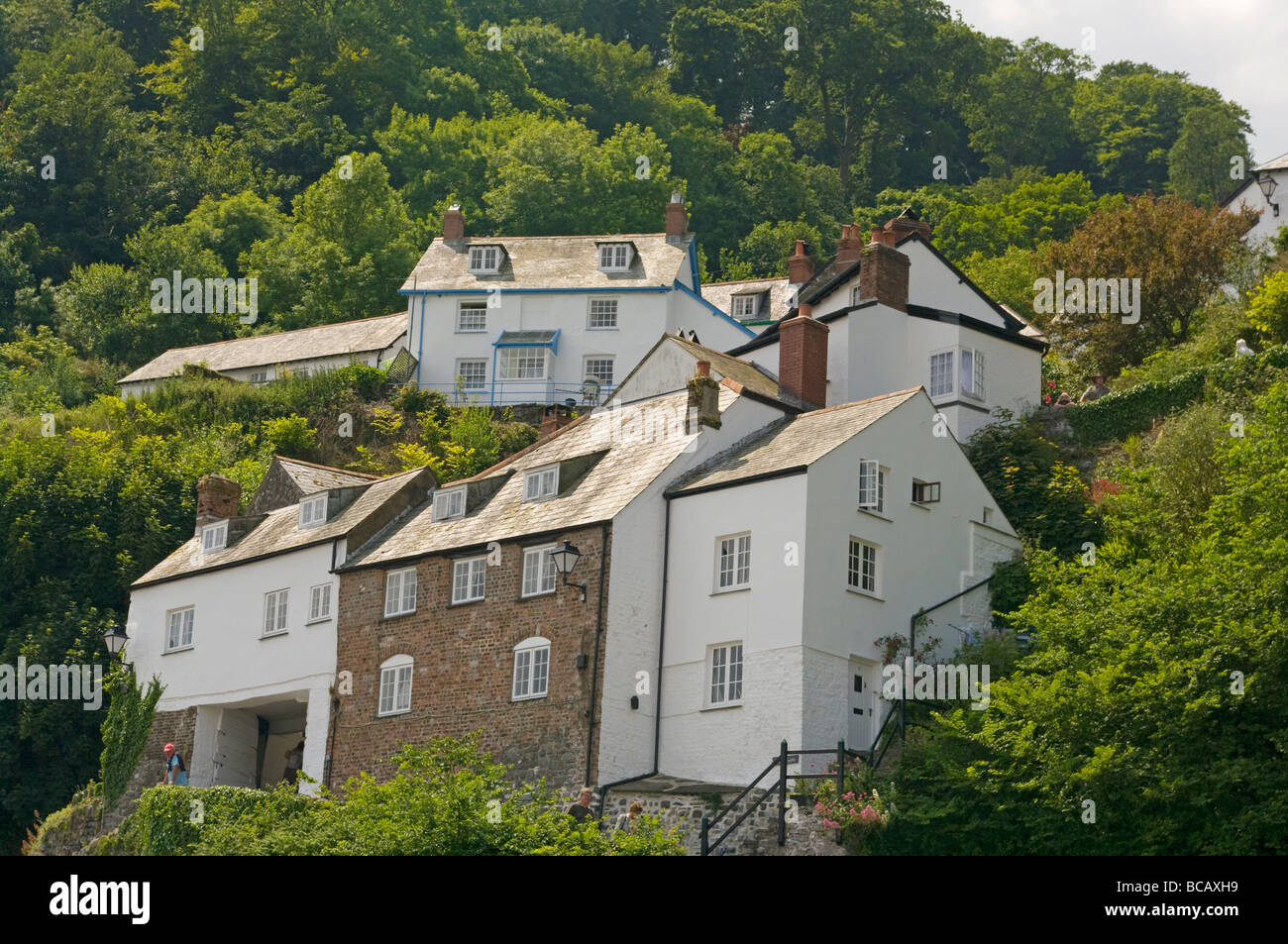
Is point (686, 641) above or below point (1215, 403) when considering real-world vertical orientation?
below

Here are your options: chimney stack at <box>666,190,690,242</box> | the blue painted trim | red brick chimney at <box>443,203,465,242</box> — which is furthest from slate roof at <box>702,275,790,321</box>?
red brick chimney at <box>443,203,465,242</box>

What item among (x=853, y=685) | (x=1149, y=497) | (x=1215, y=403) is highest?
(x=1215, y=403)

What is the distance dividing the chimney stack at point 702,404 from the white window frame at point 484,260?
26892 millimetres

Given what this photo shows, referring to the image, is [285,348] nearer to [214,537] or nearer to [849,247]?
[214,537]

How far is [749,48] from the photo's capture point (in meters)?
108

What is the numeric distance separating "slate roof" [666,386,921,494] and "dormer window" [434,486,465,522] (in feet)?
18.7

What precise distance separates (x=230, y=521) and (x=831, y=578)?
57.6 feet

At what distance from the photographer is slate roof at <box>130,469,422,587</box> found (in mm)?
43562

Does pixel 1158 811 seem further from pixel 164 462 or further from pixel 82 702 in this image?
pixel 164 462

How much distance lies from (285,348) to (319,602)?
94.9ft

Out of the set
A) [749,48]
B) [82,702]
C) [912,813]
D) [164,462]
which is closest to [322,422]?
[164,462]

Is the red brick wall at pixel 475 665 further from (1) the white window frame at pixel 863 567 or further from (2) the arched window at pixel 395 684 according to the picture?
(1) the white window frame at pixel 863 567

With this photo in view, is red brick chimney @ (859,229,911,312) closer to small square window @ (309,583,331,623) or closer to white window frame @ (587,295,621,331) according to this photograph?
white window frame @ (587,295,621,331)

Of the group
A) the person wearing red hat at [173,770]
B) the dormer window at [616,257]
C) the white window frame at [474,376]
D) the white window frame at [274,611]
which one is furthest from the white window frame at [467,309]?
the person wearing red hat at [173,770]
